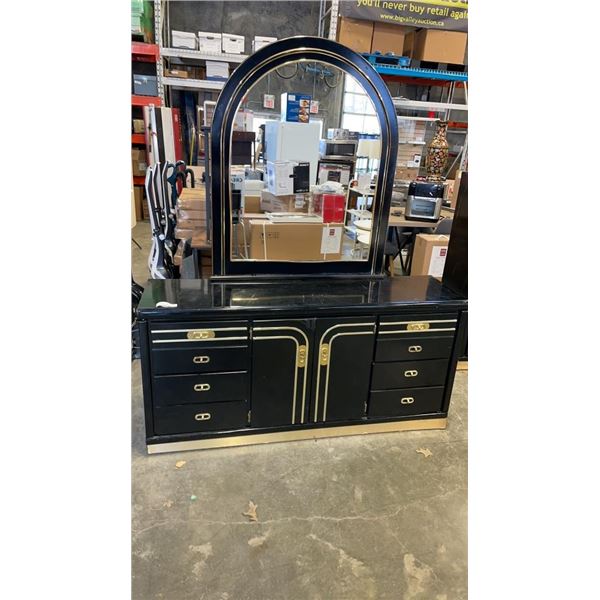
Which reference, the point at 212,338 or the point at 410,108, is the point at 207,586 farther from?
the point at 410,108

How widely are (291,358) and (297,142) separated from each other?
1220 mm

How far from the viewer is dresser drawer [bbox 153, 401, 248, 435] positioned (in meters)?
2.12

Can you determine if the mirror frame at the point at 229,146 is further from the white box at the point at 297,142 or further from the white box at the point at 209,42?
the white box at the point at 209,42

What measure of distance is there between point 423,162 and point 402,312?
3.50 meters

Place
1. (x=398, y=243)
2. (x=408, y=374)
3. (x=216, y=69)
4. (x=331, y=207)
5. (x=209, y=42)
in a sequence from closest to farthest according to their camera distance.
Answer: (x=408, y=374), (x=331, y=207), (x=398, y=243), (x=209, y=42), (x=216, y=69)

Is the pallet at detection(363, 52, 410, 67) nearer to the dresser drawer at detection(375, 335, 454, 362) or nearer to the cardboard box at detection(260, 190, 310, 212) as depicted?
the cardboard box at detection(260, 190, 310, 212)

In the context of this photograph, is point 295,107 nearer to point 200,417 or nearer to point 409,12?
point 200,417

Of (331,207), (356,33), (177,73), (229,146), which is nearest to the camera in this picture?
(229,146)

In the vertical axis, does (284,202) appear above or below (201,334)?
above

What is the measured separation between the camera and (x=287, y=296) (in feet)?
7.22

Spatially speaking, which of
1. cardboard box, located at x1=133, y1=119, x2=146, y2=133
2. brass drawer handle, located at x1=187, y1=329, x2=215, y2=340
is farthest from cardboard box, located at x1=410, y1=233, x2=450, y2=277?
cardboard box, located at x1=133, y1=119, x2=146, y2=133

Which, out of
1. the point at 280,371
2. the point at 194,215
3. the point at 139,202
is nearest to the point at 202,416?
the point at 280,371

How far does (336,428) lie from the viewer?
2408 mm

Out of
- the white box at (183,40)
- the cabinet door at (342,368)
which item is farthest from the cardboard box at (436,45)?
the cabinet door at (342,368)
